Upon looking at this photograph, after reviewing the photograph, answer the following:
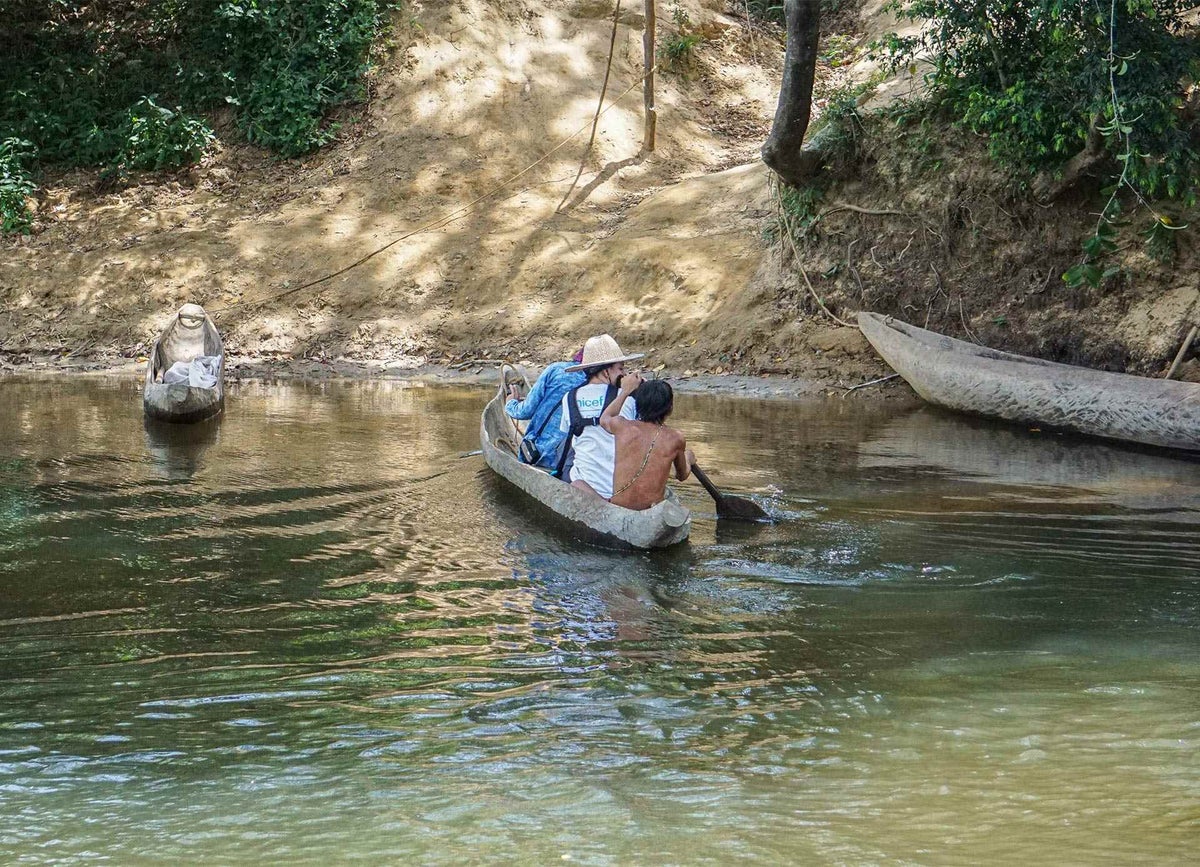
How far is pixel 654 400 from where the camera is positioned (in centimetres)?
734

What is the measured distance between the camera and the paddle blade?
8266mm

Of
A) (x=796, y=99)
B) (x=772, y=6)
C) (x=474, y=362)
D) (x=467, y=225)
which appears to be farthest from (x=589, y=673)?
(x=772, y=6)

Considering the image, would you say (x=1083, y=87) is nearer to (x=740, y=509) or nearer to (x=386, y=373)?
(x=740, y=509)

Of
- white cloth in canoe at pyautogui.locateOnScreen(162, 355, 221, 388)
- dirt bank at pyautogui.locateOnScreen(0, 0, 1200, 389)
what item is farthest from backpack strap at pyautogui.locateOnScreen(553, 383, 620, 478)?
dirt bank at pyautogui.locateOnScreen(0, 0, 1200, 389)

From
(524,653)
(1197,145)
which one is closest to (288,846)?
(524,653)

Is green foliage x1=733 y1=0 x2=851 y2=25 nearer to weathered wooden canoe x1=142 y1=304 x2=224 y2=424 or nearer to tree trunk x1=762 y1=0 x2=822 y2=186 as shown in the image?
tree trunk x1=762 y1=0 x2=822 y2=186

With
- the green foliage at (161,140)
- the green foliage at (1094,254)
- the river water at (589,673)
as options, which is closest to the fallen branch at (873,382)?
the green foliage at (1094,254)

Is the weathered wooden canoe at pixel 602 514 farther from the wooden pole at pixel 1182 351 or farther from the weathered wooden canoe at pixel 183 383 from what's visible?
the wooden pole at pixel 1182 351

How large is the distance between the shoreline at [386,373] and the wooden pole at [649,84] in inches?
229

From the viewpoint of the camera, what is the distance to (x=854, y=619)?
6.07 meters

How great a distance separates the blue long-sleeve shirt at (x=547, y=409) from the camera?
8.55 m

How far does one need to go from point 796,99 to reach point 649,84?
594 centimetres

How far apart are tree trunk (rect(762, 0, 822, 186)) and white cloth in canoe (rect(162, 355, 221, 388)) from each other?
6.69 m

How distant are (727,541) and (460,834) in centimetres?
412
